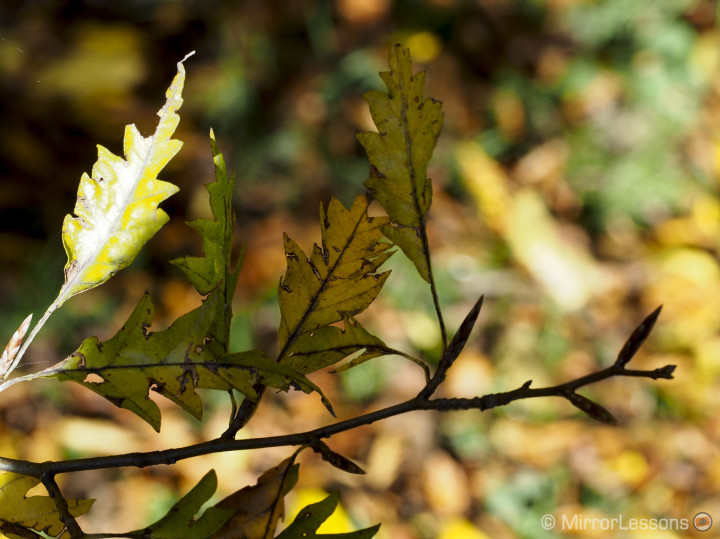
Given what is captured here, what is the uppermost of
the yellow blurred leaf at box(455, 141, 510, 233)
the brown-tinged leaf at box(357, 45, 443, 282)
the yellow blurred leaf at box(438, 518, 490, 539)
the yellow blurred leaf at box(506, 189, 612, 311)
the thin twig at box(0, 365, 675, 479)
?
the brown-tinged leaf at box(357, 45, 443, 282)

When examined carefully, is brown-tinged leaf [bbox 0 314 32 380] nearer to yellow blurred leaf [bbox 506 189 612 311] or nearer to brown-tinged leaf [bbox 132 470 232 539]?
brown-tinged leaf [bbox 132 470 232 539]

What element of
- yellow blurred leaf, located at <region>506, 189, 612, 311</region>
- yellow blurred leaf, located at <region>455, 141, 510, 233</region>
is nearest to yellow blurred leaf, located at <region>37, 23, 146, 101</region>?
yellow blurred leaf, located at <region>455, 141, 510, 233</region>

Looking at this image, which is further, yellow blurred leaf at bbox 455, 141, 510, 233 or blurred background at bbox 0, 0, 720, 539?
yellow blurred leaf at bbox 455, 141, 510, 233

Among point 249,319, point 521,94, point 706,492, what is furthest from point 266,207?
point 706,492

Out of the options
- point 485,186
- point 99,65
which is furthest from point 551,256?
point 99,65

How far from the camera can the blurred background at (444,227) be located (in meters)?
1.42

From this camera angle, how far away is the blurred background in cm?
142

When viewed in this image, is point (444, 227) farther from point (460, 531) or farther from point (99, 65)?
point (99, 65)

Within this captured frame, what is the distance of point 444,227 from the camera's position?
1645 mm

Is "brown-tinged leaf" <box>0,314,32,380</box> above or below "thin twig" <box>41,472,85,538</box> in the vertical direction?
above

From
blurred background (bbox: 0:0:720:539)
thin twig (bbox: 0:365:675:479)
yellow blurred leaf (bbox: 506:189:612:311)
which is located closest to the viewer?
thin twig (bbox: 0:365:675:479)

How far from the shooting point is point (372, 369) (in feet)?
4.99

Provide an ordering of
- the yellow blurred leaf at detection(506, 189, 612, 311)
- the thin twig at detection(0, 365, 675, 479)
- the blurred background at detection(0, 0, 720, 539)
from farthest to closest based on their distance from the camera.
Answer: the yellow blurred leaf at detection(506, 189, 612, 311), the blurred background at detection(0, 0, 720, 539), the thin twig at detection(0, 365, 675, 479)

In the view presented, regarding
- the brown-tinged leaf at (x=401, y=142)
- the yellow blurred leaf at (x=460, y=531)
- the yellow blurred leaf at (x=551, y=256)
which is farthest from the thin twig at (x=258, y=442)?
the yellow blurred leaf at (x=551, y=256)
